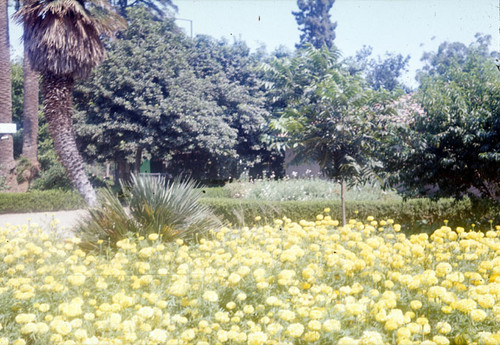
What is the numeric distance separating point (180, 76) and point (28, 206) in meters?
7.93

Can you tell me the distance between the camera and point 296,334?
7.20ft

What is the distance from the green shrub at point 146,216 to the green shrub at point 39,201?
28.7ft

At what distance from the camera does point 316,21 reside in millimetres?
34219

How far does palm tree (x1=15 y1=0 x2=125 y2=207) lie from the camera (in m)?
11.2

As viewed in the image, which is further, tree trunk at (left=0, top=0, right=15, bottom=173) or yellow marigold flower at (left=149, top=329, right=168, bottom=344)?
tree trunk at (left=0, top=0, right=15, bottom=173)

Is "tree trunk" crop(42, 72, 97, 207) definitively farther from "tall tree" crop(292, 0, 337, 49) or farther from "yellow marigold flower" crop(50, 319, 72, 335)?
"tall tree" crop(292, 0, 337, 49)

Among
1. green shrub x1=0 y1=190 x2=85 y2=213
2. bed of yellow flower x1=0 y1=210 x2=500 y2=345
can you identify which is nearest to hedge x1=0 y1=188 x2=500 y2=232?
bed of yellow flower x1=0 y1=210 x2=500 y2=345

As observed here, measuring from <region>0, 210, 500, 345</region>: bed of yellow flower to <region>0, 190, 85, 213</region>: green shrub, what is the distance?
11.6 m

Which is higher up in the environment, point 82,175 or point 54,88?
point 54,88

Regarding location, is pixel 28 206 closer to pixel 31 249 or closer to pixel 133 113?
pixel 133 113

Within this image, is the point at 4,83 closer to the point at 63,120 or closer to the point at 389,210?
the point at 63,120

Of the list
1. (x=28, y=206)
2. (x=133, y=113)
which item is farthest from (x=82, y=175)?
(x=133, y=113)

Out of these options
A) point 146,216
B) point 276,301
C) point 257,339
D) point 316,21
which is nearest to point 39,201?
point 146,216

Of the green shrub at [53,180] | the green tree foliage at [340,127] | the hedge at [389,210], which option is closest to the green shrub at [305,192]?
the hedge at [389,210]
